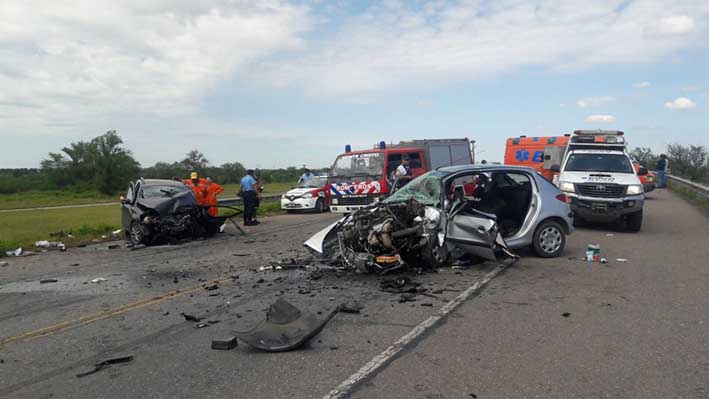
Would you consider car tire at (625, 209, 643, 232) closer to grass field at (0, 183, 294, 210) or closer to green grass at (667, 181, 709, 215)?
green grass at (667, 181, 709, 215)

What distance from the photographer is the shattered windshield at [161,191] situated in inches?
544

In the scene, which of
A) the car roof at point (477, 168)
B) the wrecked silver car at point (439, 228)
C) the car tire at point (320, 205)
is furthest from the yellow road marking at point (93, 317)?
the car tire at point (320, 205)

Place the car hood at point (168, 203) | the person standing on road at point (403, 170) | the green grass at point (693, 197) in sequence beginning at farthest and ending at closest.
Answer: the green grass at point (693, 197) → the person standing on road at point (403, 170) → the car hood at point (168, 203)

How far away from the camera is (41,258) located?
12.0 m

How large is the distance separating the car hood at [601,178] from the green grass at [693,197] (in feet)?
20.5

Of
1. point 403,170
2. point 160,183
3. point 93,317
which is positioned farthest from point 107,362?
point 403,170

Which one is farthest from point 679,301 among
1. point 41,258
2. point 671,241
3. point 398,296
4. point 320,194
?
point 320,194

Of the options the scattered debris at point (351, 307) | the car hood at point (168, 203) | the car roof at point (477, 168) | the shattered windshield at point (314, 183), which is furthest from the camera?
the shattered windshield at point (314, 183)

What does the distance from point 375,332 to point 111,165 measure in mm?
59631

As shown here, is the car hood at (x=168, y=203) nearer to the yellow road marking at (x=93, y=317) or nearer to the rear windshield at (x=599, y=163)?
the yellow road marking at (x=93, y=317)

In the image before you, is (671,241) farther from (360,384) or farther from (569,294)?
(360,384)

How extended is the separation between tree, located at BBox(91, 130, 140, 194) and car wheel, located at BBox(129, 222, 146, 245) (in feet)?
158

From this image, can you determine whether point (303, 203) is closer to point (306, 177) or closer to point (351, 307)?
point (306, 177)

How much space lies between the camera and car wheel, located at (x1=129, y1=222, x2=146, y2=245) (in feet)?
43.1
